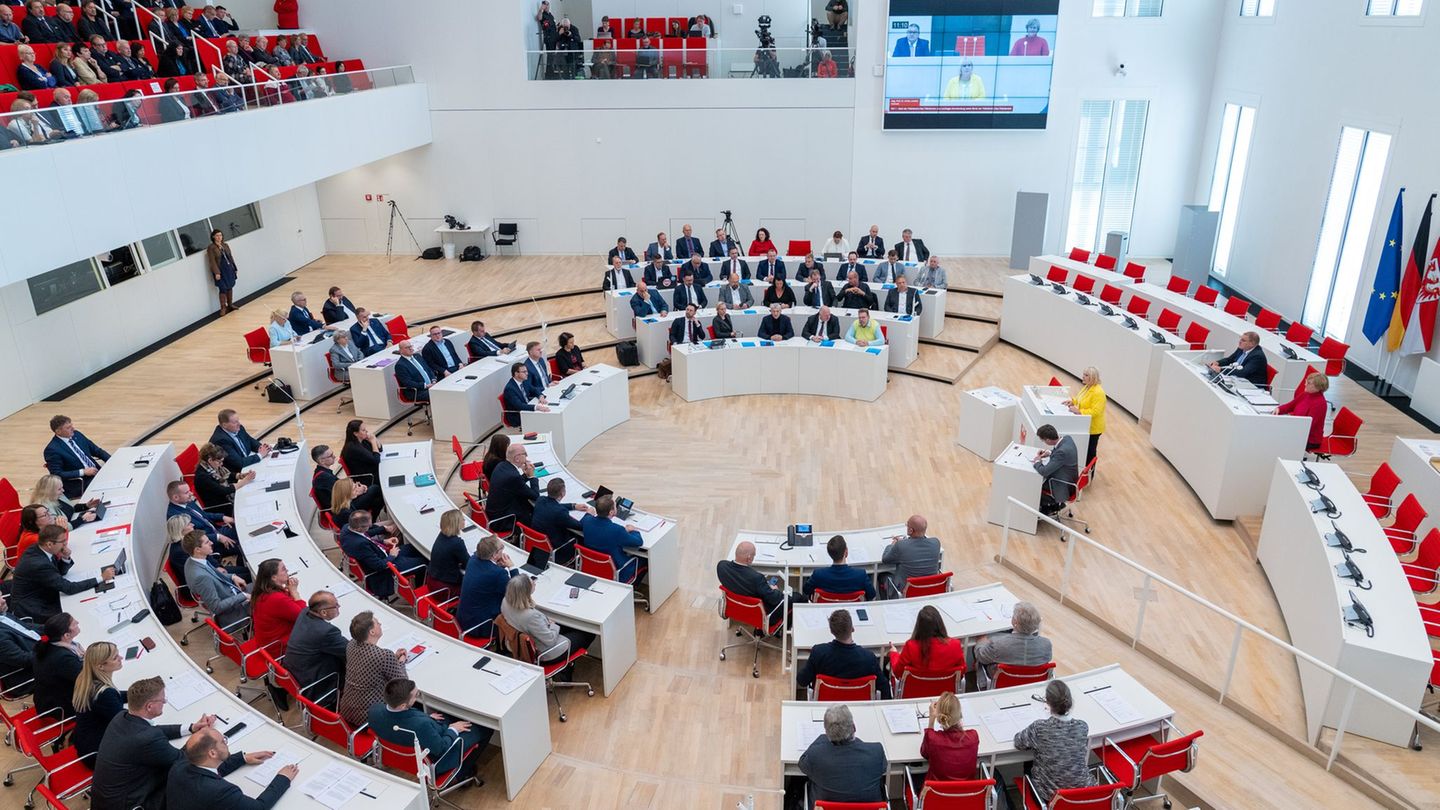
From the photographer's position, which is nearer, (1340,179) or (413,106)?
(1340,179)

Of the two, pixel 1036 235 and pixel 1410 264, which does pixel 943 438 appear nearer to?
pixel 1410 264

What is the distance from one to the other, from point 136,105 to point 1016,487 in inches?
456

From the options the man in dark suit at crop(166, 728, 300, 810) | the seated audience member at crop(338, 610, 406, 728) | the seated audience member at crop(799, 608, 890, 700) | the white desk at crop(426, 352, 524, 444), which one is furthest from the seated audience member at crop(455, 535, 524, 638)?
the white desk at crop(426, 352, 524, 444)

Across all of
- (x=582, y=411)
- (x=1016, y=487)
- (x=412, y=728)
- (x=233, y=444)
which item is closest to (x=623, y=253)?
(x=582, y=411)

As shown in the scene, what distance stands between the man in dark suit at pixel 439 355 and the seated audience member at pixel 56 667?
6.51 metres

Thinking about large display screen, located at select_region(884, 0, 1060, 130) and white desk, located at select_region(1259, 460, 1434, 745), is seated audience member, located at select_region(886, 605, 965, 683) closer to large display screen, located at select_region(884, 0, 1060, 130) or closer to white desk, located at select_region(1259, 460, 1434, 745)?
white desk, located at select_region(1259, 460, 1434, 745)

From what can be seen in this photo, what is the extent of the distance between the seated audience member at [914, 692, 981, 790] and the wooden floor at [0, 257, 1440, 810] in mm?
1225

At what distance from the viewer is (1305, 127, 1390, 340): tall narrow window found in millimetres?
12688

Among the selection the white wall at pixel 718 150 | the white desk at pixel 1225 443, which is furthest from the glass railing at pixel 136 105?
the white desk at pixel 1225 443

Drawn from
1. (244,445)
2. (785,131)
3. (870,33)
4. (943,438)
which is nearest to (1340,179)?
(943,438)

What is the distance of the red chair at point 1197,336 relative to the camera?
1173 cm

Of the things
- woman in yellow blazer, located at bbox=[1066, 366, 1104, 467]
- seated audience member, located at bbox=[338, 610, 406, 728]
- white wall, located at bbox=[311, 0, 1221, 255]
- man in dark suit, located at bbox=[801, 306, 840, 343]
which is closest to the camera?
seated audience member, located at bbox=[338, 610, 406, 728]

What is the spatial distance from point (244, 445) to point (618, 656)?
5.28 metres

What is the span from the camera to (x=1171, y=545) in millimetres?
9242
